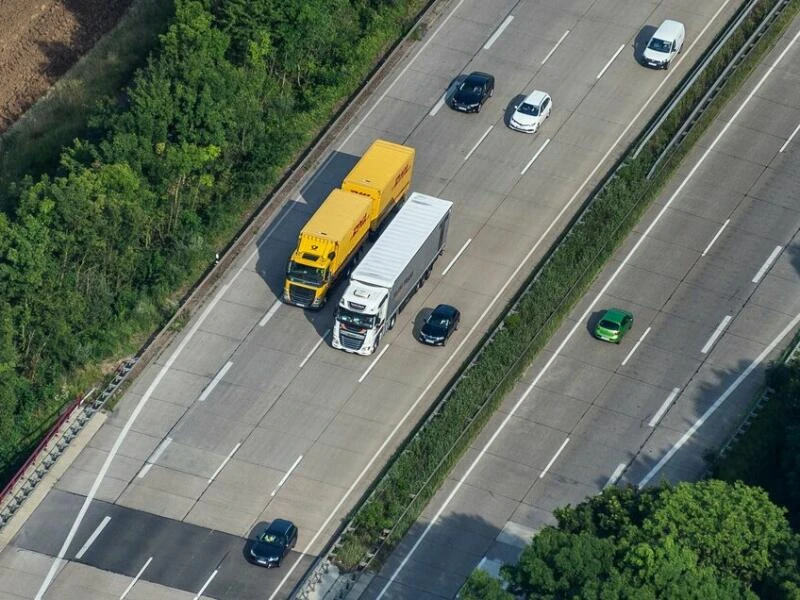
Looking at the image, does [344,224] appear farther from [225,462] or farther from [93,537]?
[93,537]

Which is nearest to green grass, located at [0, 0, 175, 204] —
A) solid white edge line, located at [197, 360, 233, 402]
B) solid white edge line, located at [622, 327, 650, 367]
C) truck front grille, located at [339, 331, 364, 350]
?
solid white edge line, located at [197, 360, 233, 402]

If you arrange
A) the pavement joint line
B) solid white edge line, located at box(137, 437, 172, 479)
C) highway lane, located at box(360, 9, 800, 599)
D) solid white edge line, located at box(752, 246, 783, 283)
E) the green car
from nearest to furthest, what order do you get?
1. the pavement joint line
2. highway lane, located at box(360, 9, 800, 599)
3. solid white edge line, located at box(137, 437, 172, 479)
4. the green car
5. solid white edge line, located at box(752, 246, 783, 283)

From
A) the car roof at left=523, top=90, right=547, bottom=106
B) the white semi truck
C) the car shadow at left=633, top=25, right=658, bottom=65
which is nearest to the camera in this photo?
the white semi truck

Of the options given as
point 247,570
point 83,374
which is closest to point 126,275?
point 83,374

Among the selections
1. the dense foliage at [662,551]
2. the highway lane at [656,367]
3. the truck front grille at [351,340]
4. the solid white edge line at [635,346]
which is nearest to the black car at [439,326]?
the truck front grille at [351,340]

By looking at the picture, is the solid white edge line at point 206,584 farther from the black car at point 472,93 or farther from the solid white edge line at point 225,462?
the black car at point 472,93

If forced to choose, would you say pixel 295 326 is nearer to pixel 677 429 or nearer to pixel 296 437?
pixel 296 437

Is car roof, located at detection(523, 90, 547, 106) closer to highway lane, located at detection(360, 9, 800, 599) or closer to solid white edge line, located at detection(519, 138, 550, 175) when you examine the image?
solid white edge line, located at detection(519, 138, 550, 175)
